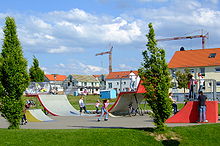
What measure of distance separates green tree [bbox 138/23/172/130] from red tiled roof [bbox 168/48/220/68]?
58.7m

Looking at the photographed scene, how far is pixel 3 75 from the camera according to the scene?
14.1 meters

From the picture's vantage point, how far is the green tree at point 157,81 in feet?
40.9

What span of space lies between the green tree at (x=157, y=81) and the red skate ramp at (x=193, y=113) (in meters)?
6.14

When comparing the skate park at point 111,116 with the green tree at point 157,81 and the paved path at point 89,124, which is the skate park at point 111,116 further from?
the green tree at point 157,81

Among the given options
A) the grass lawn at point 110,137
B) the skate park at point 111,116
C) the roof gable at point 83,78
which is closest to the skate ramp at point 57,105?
the skate park at point 111,116

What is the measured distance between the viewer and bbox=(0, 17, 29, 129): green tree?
13.9 metres

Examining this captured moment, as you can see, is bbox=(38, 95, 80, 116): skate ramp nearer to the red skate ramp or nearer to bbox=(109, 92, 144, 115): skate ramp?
bbox=(109, 92, 144, 115): skate ramp

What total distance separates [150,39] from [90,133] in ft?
13.4

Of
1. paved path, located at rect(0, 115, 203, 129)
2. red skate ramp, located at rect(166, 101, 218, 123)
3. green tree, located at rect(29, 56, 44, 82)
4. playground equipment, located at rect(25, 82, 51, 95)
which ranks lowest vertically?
paved path, located at rect(0, 115, 203, 129)

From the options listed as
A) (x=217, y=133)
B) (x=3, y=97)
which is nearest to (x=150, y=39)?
(x=217, y=133)

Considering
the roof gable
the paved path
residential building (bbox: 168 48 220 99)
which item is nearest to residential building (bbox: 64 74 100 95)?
the roof gable

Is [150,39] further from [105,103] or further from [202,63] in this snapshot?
[202,63]

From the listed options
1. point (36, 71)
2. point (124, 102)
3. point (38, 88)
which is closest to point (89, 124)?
point (124, 102)

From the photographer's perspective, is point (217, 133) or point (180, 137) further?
point (217, 133)
